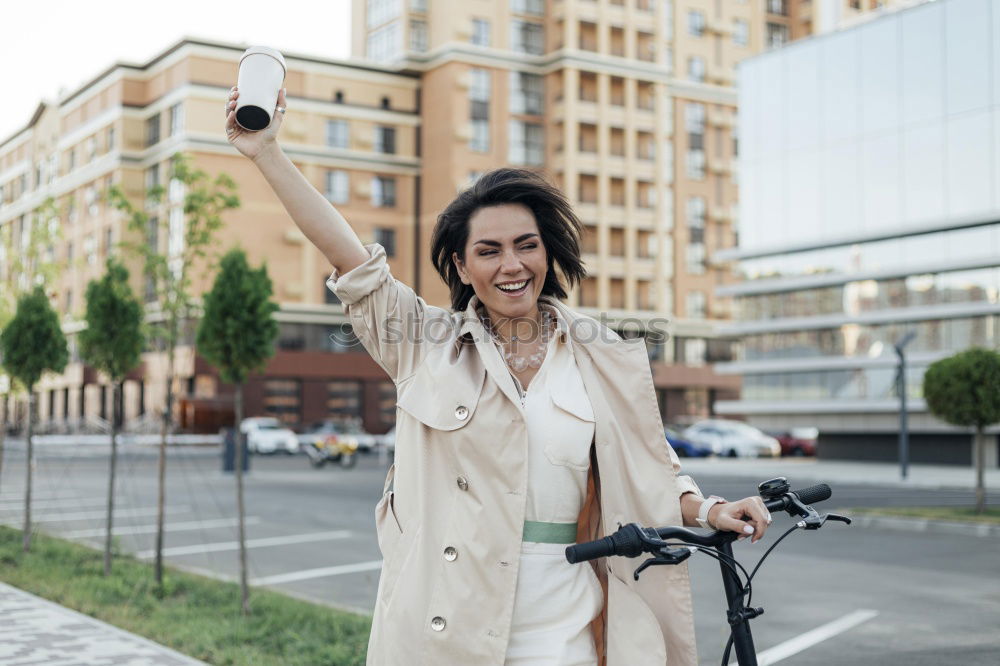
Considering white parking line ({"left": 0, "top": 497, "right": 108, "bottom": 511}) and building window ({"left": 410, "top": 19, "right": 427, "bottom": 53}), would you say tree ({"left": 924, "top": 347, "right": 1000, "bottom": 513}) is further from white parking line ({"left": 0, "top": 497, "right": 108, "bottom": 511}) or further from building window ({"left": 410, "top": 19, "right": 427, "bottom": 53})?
building window ({"left": 410, "top": 19, "right": 427, "bottom": 53})

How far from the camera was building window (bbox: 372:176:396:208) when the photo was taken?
188 feet

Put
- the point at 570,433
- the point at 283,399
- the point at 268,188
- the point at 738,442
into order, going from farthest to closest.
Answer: the point at 268,188, the point at 283,399, the point at 738,442, the point at 570,433

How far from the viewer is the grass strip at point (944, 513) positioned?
50.3 feet

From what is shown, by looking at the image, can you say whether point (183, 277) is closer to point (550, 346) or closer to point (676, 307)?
point (550, 346)

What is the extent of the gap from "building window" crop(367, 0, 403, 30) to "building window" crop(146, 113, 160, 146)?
43.1 ft

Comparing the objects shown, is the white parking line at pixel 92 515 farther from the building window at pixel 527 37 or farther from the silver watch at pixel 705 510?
the building window at pixel 527 37

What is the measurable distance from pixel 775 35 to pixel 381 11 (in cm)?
2435

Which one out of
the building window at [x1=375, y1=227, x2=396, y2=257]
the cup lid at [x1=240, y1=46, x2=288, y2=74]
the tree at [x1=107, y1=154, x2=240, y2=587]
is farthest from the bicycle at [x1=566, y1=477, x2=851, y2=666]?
the building window at [x1=375, y1=227, x2=396, y2=257]

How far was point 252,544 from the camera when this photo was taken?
42.7 ft

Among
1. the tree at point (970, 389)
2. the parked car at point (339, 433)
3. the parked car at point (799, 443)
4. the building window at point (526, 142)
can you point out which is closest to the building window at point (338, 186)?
the building window at point (526, 142)

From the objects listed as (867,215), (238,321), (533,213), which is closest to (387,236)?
(867,215)

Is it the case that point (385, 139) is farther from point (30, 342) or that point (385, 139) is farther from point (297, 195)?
point (297, 195)

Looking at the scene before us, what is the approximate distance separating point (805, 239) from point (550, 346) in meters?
35.1

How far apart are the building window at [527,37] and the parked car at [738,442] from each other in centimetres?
2613
